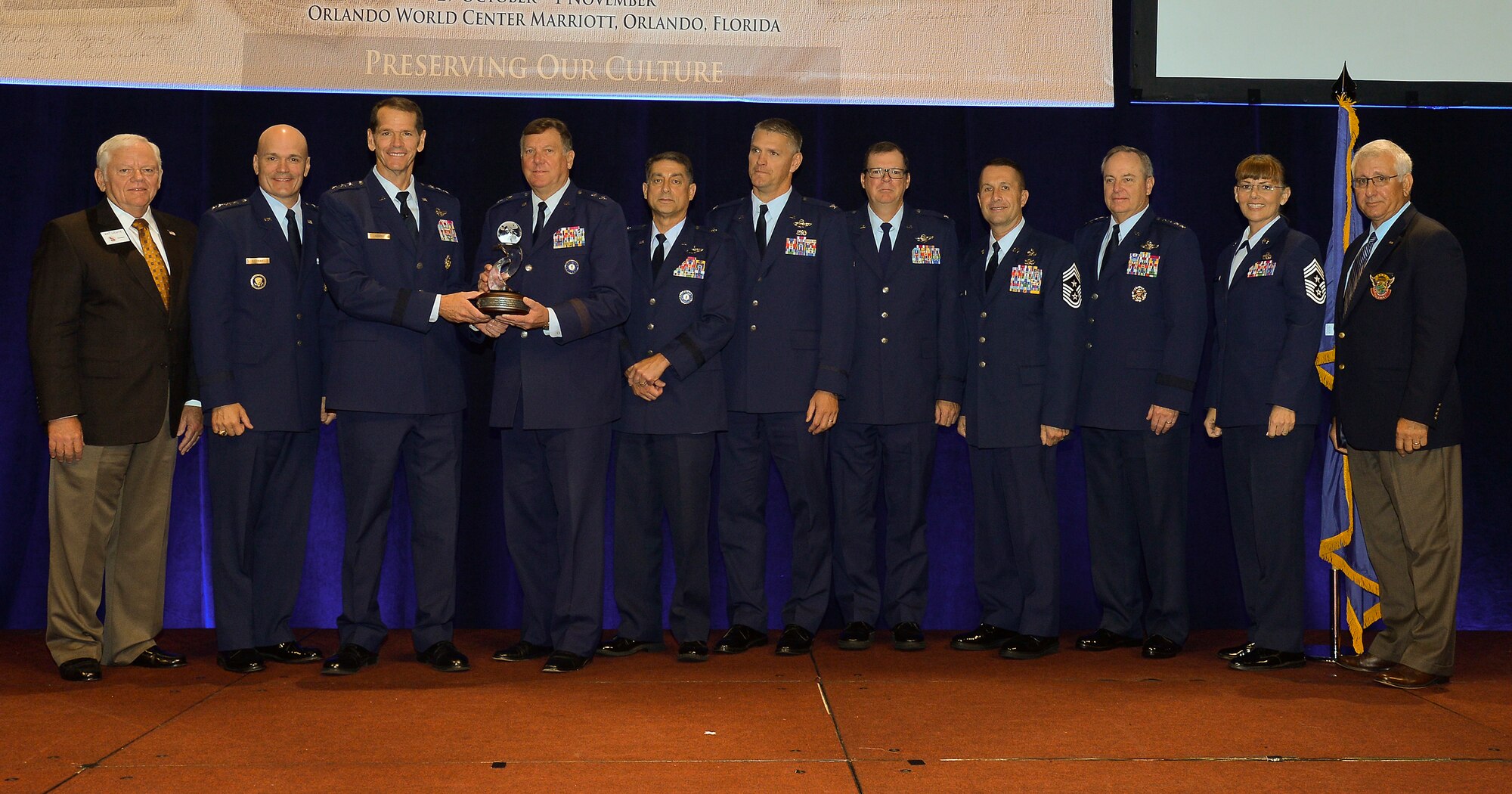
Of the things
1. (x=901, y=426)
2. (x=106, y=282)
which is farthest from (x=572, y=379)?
(x=106, y=282)

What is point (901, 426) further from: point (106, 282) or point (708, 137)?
point (106, 282)

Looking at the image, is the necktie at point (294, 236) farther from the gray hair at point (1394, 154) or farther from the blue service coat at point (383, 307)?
the gray hair at point (1394, 154)

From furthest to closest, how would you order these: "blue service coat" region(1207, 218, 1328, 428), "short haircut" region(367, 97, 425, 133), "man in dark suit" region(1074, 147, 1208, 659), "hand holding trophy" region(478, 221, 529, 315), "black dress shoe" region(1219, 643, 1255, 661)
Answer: "man in dark suit" region(1074, 147, 1208, 659), "black dress shoe" region(1219, 643, 1255, 661), "blue service coat" region(1207, 218, 1328, 428), "short haircut" region(367, 97, 425, 133), "hand holding trophy" region(478, 221, 529, 315)

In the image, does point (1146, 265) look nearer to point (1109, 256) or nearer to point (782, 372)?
point (1109, 256)

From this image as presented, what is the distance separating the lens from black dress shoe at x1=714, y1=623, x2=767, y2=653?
4172 millimetres

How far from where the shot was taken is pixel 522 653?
4098 millimetres

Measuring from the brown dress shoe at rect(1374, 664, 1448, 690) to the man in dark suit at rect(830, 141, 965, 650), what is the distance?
1504mm

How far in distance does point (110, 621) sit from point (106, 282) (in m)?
1.13

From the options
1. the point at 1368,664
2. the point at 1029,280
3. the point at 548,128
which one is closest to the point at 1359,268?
the point at 1029,280

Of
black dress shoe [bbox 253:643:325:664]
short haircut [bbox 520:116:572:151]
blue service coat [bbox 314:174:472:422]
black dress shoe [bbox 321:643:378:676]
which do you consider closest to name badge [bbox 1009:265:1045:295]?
short haircut [bbox 520:116:572:151]

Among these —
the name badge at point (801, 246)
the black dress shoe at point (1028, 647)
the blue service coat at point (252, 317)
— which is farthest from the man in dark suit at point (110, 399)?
the black dress shoe at point (1028, 647)

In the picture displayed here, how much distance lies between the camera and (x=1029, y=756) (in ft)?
9.59

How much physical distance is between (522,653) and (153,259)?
6.00 feet

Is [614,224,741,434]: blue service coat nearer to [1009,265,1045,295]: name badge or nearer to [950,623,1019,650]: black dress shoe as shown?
[1009,265,1045,295]: name badge
